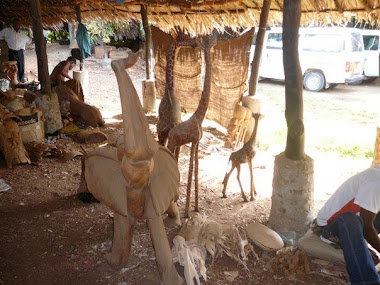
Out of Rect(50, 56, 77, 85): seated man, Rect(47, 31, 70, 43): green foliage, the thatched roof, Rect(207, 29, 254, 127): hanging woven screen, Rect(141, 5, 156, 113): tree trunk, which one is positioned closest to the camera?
the thatched roof

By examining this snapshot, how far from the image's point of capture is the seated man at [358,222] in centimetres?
260

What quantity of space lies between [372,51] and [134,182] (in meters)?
12.0

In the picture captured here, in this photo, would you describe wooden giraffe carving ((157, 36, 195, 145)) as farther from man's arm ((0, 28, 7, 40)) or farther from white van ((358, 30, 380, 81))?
white van ((358, 30, 380, 81))

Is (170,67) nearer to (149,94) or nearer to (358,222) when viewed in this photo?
(358,222)

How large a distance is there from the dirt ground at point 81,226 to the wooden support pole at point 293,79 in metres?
1.03

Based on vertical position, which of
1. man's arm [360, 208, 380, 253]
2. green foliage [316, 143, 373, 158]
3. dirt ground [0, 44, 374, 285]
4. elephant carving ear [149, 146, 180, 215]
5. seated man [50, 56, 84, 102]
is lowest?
dirt ground [0, 44, 374, 285]

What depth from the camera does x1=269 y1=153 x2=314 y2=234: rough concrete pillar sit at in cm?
333

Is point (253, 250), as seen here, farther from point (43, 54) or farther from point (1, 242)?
point (43, 54)

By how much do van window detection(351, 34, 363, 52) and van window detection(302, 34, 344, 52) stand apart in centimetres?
38

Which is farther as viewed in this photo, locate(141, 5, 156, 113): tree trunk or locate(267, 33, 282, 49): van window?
locate(267, 33, 282, 49): van window

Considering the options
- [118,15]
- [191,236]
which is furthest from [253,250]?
[118,15]

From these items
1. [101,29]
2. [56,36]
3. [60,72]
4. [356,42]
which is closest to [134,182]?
[60,72]

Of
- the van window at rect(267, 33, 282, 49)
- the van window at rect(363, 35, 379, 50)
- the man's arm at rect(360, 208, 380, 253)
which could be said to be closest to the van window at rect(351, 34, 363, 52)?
the van window at rect(363, 35, 379, 50)

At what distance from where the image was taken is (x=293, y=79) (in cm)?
323
